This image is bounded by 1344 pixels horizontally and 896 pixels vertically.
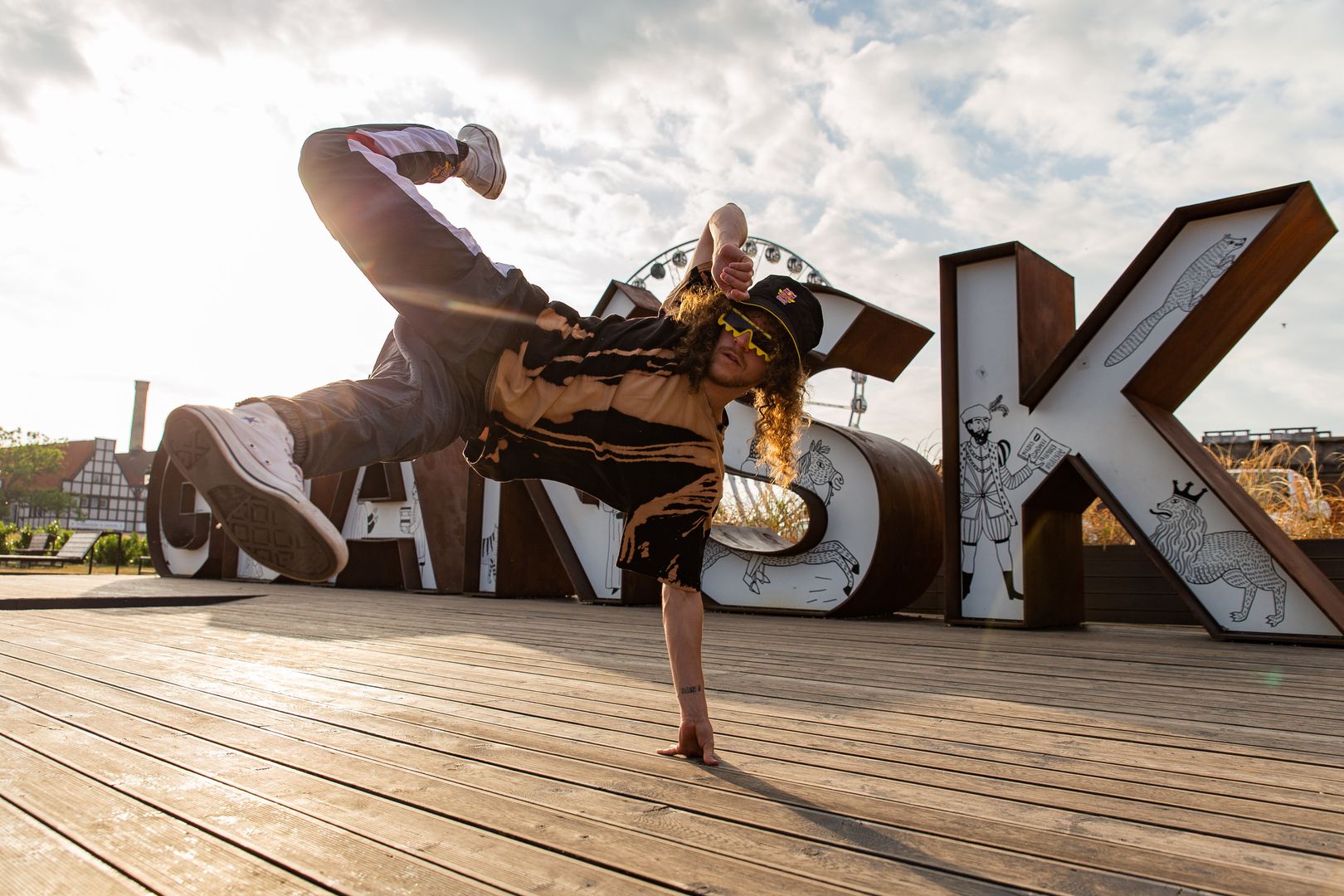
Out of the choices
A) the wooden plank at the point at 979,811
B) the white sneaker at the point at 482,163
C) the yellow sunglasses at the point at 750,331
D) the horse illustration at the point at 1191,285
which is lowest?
the wooden plank at the point at 979,811

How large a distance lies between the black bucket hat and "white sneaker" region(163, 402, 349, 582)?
47.0 inches

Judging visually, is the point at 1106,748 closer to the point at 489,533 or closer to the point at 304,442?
the point at 304,442

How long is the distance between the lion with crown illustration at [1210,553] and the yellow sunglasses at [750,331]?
4.38 meters

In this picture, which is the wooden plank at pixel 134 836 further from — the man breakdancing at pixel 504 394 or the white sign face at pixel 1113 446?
the white sign face at pixel 1113 446

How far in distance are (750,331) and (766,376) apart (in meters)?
0.15

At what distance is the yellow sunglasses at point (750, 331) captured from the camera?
91.2 inches

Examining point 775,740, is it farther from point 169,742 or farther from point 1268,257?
point 1268,257

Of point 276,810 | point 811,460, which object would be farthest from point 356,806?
point 811,460

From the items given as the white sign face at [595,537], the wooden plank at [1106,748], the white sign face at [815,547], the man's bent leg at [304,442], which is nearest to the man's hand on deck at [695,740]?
the wooden plank at [1106,748]

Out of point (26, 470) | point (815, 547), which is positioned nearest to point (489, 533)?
point (815, 547)

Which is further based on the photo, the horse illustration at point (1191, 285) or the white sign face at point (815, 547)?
the white sign face at point (815, 547)

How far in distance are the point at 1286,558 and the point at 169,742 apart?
5.54 m

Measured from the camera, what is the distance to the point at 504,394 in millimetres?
2404

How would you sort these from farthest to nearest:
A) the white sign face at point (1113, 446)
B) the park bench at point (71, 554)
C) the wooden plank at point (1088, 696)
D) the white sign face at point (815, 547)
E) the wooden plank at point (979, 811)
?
the park bench at point (71, 554) < the white sign face at point (815, 547) < the white sign face at point (1113, 446) < the wooden plank at point (1088, 696) < the wooden plank at point (979, 811)
